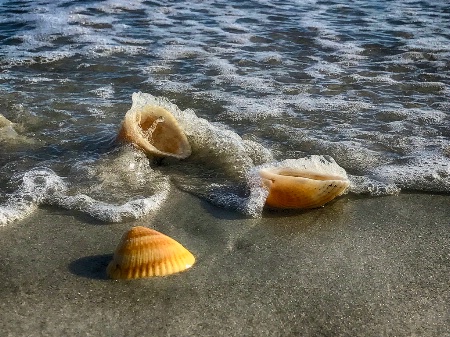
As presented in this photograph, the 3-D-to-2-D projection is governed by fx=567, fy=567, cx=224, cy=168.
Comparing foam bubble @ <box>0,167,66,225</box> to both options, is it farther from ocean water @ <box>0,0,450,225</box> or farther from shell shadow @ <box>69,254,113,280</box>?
shell shadow @ <box>69,254,113,280</box>

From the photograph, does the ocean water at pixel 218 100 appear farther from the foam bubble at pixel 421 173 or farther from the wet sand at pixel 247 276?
the wet sand at pixel 247 276

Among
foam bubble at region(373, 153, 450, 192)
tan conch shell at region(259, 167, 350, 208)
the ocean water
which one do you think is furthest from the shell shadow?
foam bubble at region(373, 153, 450, 192)

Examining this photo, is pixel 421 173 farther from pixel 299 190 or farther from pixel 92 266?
pixel 92 266

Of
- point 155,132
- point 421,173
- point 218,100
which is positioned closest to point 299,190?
point 421,173

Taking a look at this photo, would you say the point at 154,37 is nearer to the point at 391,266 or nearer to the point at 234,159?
the point at 234,159

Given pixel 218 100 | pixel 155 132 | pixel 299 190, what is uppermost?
pixel 299 190

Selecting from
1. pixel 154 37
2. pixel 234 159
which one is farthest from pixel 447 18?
pixel 234 159
